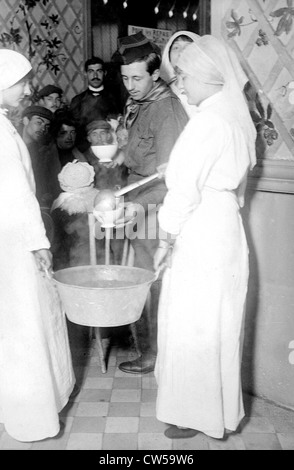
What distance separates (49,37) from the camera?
5.98 metres

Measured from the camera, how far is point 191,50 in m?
2.12

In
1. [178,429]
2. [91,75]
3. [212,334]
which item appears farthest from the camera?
[91,75]

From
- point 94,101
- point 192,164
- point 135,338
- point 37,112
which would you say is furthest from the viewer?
point 94,101

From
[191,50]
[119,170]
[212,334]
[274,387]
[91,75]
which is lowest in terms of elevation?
[274,387]

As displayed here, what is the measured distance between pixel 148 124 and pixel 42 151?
1.34 metres

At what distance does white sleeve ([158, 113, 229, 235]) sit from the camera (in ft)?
6.89

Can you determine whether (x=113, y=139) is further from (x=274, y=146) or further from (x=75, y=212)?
(x=274, y=146)

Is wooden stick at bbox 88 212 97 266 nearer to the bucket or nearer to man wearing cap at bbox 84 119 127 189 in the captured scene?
man wearing cap at bbox 84 119 127 189

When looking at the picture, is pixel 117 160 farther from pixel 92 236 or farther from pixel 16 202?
pixel 16 202

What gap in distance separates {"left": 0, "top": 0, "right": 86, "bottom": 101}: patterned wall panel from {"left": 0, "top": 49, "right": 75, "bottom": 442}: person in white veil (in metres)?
3.68

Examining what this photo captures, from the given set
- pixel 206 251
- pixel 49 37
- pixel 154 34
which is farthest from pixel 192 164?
pixel 154 34

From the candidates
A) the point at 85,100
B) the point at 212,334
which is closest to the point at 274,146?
the point at 212,334

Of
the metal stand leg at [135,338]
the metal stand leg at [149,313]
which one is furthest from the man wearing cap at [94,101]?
the metal stand leg at [135,338]

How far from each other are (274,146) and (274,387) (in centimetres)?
124
